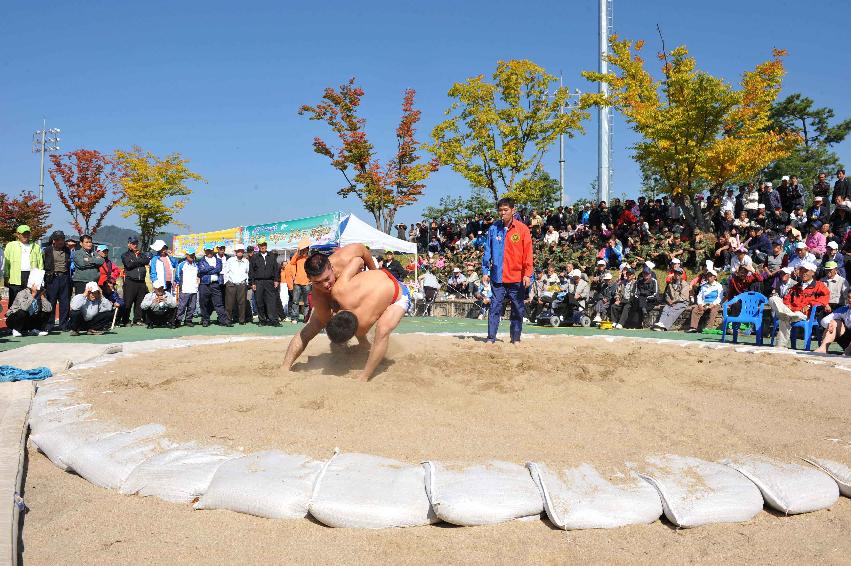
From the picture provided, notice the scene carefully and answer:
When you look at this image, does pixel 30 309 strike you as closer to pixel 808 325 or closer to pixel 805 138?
pixel 808 325

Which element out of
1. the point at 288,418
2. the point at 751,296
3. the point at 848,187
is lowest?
the point at 288,418

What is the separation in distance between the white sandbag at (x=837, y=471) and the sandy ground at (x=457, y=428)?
6 centimetres

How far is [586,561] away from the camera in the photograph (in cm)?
196

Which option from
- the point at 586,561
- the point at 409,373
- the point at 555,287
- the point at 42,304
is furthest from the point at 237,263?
the point at 586,561

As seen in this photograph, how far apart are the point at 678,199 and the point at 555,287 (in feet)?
18.7

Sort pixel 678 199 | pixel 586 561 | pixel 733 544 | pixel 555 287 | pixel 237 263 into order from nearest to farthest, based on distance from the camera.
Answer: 1. pixel 586 561
2. pixel 733 544
3. pixel 237 263
4. pixel 555 287
5. pixel 678 199

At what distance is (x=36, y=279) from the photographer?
767cm

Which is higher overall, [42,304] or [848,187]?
[848,187]

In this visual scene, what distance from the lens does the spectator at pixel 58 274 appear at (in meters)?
8.22

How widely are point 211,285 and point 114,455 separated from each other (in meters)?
7.76

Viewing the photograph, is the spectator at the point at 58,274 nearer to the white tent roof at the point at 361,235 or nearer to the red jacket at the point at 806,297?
the white tent roof at the point at 361,235

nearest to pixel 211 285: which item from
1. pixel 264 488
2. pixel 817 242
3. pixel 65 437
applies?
pixel 65 437

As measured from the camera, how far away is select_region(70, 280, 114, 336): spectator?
26.5 feet

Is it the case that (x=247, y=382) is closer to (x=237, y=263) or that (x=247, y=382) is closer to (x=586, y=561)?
(x=586, y=561)
